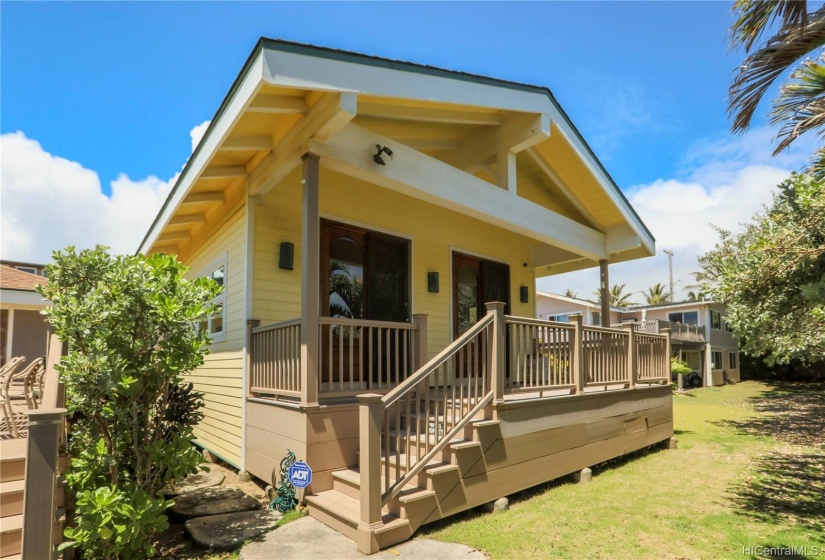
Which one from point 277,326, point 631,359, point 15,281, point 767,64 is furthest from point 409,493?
point 15,281

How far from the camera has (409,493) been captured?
4203 millimetres

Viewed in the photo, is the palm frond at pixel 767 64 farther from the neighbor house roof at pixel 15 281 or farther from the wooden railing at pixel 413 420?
the neighbor house roof at pixel 15 281

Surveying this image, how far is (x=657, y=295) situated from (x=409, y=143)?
157 feet

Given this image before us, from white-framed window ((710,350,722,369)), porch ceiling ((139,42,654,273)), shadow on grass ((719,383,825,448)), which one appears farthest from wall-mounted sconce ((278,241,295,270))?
white-framed window ((710,350,722,369))

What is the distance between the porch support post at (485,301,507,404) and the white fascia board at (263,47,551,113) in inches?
96.1

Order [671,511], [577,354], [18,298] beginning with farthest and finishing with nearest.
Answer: [18,298] < [577,354] < [671,511]

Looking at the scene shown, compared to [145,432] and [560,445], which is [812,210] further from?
[145,432]

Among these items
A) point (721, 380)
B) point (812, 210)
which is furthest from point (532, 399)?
point (721, 380)

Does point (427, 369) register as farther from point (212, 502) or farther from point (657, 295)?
point (657, 295)

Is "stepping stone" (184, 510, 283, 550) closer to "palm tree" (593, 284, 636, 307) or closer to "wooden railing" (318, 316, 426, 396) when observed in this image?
"wooden railing" (318, 316, 426, 396)

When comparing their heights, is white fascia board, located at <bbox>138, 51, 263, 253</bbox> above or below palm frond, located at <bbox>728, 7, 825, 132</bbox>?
below

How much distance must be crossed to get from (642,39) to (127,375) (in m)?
8.56

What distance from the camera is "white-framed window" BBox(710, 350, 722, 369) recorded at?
27.6 m

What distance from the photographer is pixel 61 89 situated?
935cm
